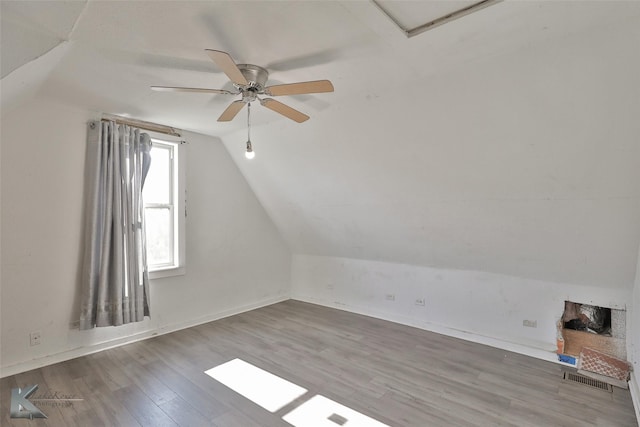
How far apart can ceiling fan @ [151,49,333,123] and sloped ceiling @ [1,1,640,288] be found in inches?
5.5

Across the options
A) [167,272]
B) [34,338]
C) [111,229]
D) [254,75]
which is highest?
[254,75]

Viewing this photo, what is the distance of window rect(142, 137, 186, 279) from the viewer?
3826 mm

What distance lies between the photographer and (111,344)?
3391 millimetres

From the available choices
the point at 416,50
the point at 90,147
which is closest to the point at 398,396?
the point at 416,50

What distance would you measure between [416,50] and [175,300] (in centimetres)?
371

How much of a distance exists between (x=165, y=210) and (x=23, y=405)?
7.04 feet

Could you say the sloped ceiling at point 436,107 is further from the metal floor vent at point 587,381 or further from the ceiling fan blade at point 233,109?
the metal floor vent at point 587,381

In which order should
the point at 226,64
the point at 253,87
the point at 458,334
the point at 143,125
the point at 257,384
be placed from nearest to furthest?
the point at 226,64 → the point at 253,87 → the point at 257,384 → the point at 143,125 → the point at 458,334

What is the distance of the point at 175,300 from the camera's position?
13.0 feet

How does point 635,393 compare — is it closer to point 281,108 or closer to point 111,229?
point 281,108

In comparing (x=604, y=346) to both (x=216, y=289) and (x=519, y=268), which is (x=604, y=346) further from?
(x=216, y=289)

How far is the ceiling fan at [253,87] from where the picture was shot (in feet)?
5.89

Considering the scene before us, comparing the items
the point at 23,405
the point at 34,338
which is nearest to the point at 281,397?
the point at 23,405

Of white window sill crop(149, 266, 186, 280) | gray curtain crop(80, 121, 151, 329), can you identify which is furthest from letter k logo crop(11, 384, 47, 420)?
white window sill crop(149, 266, 186, 280)
